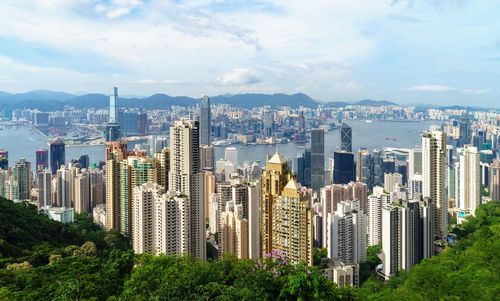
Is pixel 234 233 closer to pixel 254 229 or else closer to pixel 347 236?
pixel 254 229

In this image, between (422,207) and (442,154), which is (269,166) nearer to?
(422,207)

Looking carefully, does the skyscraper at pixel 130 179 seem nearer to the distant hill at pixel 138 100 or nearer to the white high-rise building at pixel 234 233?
the white high-rise building at pixel 234 233

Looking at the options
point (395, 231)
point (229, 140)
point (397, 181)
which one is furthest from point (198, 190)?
point (229, 140)

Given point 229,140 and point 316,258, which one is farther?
point 229,140

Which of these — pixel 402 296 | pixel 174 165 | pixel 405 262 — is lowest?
pixel 405 262

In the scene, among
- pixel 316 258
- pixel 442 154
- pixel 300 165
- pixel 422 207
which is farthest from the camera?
pixel 300 165

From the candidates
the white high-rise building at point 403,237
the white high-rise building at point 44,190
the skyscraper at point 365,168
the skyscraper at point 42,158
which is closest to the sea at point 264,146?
the skyscraper at point 42,158

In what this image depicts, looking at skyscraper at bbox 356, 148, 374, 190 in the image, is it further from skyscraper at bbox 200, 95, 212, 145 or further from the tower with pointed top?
the tower with pointed top
